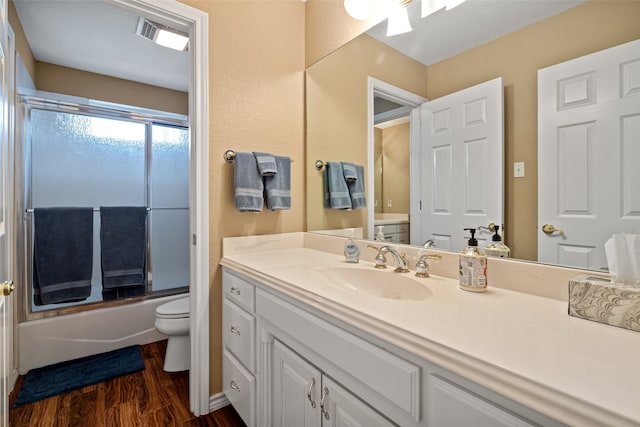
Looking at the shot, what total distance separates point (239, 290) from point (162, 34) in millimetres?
1911

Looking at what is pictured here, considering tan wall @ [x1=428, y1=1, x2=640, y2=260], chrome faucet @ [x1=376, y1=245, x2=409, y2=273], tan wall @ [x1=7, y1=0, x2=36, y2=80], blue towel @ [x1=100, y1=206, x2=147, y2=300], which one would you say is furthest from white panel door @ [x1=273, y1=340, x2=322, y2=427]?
tan wall @ [x1=7, y1=0, x2=36, y2=80]

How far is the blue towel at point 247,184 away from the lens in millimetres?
1598

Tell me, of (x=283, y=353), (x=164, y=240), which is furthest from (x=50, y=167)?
(x=283, y=353)

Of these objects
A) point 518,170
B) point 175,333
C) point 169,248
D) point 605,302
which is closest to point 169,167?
point 169,248

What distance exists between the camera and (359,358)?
76cm

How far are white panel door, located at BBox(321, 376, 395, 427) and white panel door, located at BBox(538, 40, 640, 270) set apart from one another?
2.18 feet

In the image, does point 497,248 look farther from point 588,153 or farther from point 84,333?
point 84,333

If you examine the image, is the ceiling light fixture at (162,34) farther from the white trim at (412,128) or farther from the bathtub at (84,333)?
the bathtub at (84,333)

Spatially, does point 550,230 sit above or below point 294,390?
above

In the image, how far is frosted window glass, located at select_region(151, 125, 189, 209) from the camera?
285 centimetres

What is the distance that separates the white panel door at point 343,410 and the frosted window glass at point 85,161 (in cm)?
253

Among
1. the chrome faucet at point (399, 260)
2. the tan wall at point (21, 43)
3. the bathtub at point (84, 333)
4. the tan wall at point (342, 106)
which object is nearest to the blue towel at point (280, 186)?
the tan wall at point (342, 106)

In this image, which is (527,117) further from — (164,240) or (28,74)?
(28,74)

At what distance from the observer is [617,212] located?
0.78 m
